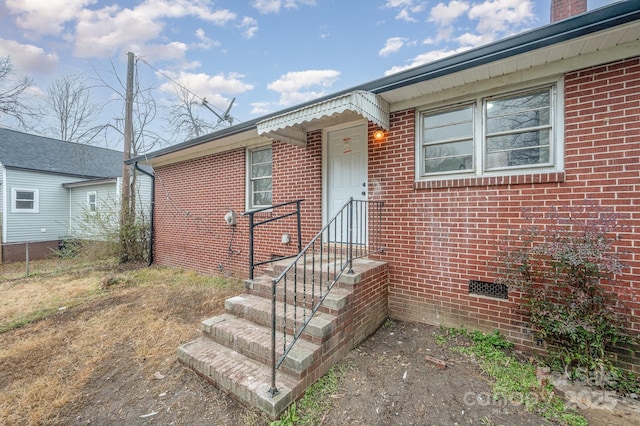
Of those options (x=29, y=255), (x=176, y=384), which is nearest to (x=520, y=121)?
(x=176, y=384)

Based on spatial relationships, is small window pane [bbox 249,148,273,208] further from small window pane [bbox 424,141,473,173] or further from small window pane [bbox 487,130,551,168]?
small window pane [bbox 487,130,551,168]

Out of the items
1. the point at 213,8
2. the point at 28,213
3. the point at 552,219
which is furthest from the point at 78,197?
the point at 552,219

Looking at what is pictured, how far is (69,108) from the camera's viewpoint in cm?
1409

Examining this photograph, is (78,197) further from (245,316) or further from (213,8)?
(245,316)

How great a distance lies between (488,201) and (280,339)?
112 inches

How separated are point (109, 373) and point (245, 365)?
5.19 feet

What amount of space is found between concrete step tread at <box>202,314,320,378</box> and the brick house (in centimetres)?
167

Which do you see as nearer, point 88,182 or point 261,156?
point 261,156

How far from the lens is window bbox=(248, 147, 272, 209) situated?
556cm

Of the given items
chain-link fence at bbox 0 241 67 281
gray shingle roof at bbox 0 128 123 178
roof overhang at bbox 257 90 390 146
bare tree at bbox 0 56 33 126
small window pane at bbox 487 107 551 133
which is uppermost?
bare tree at bbox 0 56 33 126

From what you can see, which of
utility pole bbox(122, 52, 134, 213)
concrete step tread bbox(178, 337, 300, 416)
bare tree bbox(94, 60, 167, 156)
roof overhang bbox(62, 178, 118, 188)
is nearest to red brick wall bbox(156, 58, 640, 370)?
concrete step tread bbox(178, 337, 300, 416)

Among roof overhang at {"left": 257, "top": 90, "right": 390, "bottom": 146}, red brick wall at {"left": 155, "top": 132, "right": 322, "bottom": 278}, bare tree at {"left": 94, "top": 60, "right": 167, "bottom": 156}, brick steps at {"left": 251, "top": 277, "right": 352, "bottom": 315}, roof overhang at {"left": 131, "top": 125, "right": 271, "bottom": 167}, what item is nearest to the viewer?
brick steps at {"left": 251, "top": 277, "right": 352, "bottom": 315}

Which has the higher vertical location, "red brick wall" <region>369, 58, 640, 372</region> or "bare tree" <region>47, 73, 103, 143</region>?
"bare tree" <region>47, 73, 103, 143</region>

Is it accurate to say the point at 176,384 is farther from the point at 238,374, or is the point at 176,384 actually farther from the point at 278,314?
the point at 278,314
